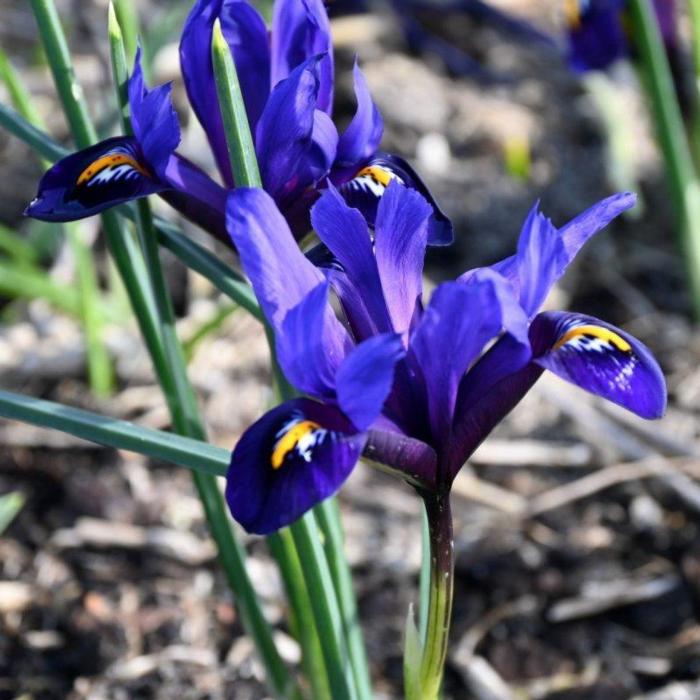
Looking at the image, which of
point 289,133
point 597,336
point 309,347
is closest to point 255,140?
point 289,133

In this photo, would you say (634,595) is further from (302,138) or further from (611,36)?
(611,36)

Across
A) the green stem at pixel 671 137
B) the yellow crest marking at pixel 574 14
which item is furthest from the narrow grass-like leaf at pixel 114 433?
the yellow crest marking at pixel 574 14

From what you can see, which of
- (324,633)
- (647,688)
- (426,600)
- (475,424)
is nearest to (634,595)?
(647,688)

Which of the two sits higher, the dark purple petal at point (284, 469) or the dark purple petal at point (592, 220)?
the dark purple petal at point (592, 220)

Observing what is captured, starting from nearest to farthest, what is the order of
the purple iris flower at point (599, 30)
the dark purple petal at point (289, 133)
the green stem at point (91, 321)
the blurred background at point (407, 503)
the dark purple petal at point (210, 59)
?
1. the dark purple petal at point (289, 133)
2. the dark purple petal at point (210, 59)
3. the blurred background at point (407, 503)
4. the green stem at point (91, 321)
5. the purple iris flower at point (599, 30)

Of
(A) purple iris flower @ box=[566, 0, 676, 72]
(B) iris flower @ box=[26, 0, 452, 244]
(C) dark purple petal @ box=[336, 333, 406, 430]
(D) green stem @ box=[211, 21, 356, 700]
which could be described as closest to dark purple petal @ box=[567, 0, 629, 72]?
(A) purple iris flower @ box=[566, 0, 676, 72]

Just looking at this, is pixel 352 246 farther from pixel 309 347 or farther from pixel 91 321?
pixel 91 321

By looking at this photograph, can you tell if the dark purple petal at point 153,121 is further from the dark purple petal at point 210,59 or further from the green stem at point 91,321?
the green stem at point 91,321
